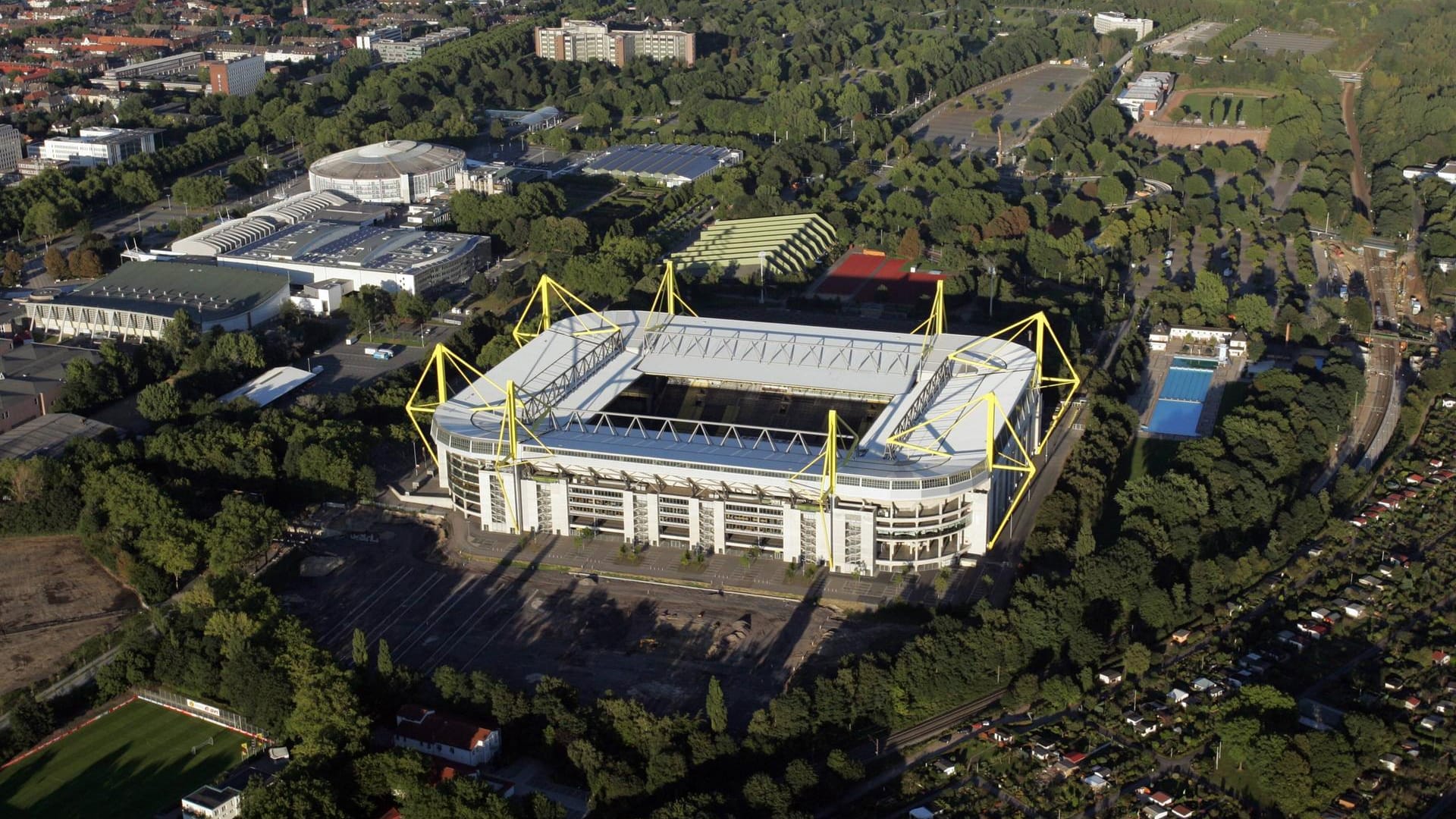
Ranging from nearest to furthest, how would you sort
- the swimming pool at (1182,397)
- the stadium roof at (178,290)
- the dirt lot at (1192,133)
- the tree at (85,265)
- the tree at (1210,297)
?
the swimming pool at (1182,397), the stadium roof at (178,290), the tree at (1210,297), the tree at (85,265), the dirt lot at (1192,133)

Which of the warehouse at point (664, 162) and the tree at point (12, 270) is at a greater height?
the warehouse at point (664, 162)

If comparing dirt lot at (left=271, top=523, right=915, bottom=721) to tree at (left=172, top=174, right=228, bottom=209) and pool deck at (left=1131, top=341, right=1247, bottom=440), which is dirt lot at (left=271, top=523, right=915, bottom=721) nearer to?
pool deck at (left=1131, top=341, right=1247, bottom=440)

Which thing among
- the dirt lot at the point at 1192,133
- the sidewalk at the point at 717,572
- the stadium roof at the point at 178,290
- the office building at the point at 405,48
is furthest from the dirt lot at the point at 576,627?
the office building at the point at 405,48

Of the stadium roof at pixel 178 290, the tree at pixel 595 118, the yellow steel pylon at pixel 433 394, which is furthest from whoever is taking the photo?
the tree at pixel 595 118

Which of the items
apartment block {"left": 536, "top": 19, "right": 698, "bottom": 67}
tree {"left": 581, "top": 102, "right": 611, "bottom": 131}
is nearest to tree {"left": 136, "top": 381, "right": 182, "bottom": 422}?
tree {"left": 581, "top": 102, "right": 611, "bottom": 131}

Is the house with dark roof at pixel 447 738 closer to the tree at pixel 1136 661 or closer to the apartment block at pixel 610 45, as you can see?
the tree at pixel 1136 661

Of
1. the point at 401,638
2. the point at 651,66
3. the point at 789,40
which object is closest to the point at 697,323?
the point at 401,638
